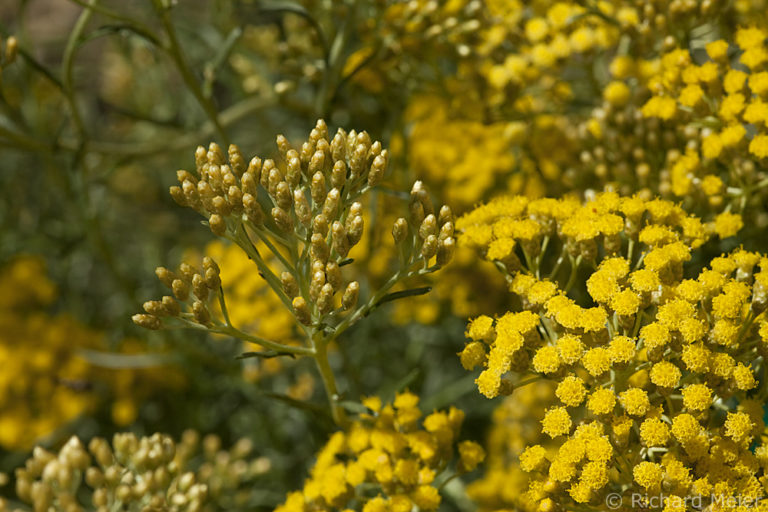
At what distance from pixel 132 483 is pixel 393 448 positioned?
2.48ft

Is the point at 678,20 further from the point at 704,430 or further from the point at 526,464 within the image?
the point at 526,464

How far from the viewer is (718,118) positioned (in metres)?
1.90

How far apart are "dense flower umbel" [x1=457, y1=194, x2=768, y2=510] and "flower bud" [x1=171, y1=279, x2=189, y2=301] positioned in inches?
25.5

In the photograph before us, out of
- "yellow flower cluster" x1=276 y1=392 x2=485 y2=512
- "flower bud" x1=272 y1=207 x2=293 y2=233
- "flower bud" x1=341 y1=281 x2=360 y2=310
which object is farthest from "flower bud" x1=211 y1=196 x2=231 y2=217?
"yellow flower cluster" x1=276 y1=392 x2=485 y2=512

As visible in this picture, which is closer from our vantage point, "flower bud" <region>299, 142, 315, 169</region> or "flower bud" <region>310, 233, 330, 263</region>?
"flower bud" <region>310, 233, 330, 263</region>

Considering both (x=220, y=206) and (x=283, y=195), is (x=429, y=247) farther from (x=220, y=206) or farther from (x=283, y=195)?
(x=220, y=206)

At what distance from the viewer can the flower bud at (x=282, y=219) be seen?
4.96 feet

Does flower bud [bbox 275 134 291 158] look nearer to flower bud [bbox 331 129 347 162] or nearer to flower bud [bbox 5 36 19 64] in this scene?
flower bud [bbox 331 129 347 162]

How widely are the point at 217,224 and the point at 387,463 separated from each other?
0.69 meters

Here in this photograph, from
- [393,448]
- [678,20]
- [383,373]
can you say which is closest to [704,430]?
[393,448]

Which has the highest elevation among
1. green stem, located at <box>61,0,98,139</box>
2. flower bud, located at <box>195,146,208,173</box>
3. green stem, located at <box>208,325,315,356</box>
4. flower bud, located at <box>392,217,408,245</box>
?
green stem, located at <box>61,0,98,139</box>

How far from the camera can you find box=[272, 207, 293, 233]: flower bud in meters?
1.51

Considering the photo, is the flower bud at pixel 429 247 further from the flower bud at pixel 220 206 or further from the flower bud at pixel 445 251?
the flower bud at pixel 220 206

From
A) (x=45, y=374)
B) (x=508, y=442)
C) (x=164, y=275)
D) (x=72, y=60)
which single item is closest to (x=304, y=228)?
(x=164, y=275)
